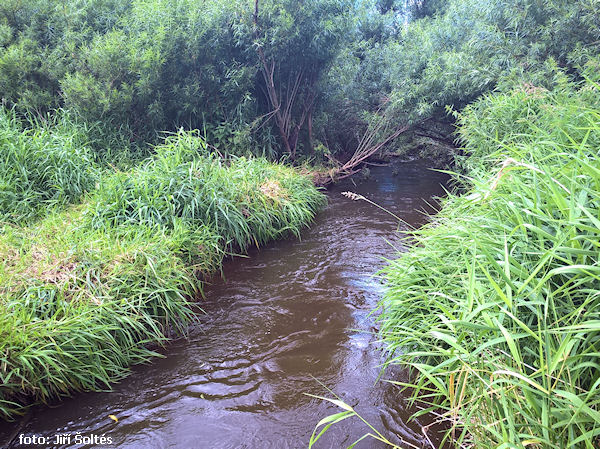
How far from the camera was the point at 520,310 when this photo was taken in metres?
1.98

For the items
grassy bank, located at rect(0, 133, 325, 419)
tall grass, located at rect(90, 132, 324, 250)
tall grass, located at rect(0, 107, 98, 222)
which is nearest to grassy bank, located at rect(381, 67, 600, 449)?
grassy bank, located at rect(0, 133, 325, 419)

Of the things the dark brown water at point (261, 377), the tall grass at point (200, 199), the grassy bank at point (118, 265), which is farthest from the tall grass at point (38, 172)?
the dark brown water at point (261, 377)

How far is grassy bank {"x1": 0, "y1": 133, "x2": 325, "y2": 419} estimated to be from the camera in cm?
279

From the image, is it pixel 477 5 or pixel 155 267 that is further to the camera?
pixel 477 5

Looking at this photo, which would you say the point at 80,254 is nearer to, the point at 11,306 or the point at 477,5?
the point at 11,306

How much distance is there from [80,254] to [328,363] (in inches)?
95.1

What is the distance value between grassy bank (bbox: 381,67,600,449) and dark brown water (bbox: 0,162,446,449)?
47 cm

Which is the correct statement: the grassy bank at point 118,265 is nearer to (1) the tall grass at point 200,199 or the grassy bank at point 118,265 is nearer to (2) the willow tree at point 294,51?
(1) the tall grass at point 200,199

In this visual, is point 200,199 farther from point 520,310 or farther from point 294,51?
point 294,51

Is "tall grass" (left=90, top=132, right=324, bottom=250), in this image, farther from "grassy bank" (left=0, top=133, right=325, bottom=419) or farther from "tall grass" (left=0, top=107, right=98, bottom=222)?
"tall grass" (left=0, top=107, right=98, bottom=222)

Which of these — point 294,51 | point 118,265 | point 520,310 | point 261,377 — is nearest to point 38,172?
point 118,265

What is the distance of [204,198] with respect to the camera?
522 cm

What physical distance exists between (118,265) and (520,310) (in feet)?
10.4

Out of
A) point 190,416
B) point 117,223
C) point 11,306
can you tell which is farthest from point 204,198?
point 190,416
